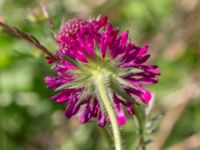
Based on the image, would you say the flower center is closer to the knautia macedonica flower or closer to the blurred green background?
the knautia macedonica flower

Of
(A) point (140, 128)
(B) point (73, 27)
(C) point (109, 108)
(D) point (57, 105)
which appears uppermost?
(D) point (57, 105)

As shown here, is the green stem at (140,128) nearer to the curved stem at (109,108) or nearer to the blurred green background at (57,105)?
the curved stem at (109,108)

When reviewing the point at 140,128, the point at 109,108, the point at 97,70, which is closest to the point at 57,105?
the point at 140,128

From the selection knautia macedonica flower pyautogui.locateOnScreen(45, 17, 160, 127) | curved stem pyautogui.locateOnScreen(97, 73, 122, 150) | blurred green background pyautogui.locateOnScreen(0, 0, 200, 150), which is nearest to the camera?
curved stem pyautogui.locateOnScreen(97, 73, 122, 150)

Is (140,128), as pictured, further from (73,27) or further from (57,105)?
(57,105)

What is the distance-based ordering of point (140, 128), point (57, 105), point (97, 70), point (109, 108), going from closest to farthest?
point (109, 108), point (97, 70), point (140, 128), point (57, 105)

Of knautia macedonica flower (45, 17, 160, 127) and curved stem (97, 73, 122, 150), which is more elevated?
knautia macedonica flower (45, 17, 160, 127)

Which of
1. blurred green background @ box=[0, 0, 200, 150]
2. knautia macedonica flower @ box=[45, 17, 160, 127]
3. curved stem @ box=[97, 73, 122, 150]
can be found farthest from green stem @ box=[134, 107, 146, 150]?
blurred green background @ box=[0, 0, 200, 150]
